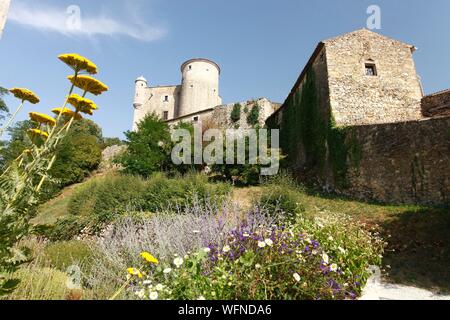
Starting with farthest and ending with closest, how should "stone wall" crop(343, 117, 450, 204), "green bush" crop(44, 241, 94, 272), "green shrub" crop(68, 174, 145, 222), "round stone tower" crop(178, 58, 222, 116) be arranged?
"round stone tower" crop(178, 58, 222, 116) → "stone wall" crop(343, 117, 450, 204) → "green shrub" crop(68, 174, 145, 222) → "green bush" crop(44, 241, 94, 272)

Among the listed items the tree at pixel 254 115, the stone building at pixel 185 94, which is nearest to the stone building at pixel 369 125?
the tree at pixel 254 115

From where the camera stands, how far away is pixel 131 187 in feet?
31.6

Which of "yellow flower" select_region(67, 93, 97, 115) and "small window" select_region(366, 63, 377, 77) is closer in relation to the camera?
"yellow flower" select_region(67, 93, 97, 115)

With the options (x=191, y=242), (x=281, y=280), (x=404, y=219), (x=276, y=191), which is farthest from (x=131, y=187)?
(x=404, y=219)

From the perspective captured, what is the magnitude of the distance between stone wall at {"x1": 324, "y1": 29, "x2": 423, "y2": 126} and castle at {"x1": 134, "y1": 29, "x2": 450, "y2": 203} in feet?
0.15

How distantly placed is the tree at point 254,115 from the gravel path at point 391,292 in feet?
58.1

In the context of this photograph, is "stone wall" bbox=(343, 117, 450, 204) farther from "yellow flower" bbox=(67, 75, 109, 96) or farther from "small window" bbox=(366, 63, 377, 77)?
"yellow flower" bbox=(67, 75, 109, 96)

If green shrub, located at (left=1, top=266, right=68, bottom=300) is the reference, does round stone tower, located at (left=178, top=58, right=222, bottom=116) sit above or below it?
above

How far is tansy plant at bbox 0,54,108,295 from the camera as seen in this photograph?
6.89ft

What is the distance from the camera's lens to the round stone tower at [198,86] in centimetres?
2923

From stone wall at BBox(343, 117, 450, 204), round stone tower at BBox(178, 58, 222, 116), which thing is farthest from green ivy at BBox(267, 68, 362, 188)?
round stone tower at BBox(178, 58, 222, 116)

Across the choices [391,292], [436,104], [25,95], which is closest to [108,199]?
[25,95]

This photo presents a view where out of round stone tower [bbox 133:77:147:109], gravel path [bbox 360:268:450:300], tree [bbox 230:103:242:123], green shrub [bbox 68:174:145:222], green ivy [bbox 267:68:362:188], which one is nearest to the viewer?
gravel path [bbox 360:268:450:300]
